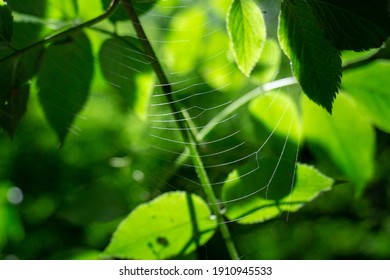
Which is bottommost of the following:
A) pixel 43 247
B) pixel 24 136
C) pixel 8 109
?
pixel 43 247

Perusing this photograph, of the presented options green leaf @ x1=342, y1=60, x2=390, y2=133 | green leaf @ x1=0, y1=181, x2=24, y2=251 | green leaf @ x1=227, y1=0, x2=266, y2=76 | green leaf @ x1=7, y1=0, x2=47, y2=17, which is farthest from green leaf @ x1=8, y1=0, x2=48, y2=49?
green leaf @ x1=0, y1=181, x2=24, y2=251

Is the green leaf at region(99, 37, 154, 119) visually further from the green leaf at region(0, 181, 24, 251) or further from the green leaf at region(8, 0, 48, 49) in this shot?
the green leaf at region(0, 181, 24, 251)

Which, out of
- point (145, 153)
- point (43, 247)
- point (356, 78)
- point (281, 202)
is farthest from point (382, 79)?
point (43, 247)

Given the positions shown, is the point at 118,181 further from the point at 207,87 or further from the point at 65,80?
the point at 65,80

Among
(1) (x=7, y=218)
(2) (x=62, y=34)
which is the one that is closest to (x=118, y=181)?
(1) (x=7, y=218)

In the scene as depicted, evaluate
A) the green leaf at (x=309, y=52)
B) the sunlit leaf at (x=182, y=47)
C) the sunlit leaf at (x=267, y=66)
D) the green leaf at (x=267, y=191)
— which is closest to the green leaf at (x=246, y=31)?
the green leaf at (x=309, y=52)

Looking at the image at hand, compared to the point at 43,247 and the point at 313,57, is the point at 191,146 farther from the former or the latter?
the point at 43,247

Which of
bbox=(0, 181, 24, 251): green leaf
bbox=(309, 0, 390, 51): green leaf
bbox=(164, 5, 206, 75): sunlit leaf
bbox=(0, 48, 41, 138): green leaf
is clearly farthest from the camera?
bbox=(0, 181, 24, 251): green leaf
